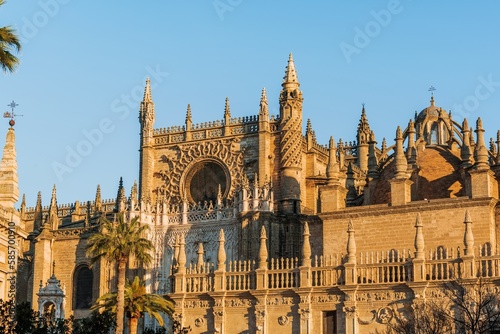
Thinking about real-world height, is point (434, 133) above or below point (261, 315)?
above

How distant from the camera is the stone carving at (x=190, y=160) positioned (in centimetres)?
5697

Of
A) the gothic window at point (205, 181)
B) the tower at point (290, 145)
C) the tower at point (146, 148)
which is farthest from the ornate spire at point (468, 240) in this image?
the tower at point (146, 148)

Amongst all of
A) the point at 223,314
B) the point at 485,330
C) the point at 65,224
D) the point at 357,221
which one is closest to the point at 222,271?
the point at 223,314

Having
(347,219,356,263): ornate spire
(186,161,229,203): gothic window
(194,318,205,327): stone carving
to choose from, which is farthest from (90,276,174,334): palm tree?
(186,161,229,203): gothic window

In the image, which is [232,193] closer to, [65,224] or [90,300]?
[90,300]

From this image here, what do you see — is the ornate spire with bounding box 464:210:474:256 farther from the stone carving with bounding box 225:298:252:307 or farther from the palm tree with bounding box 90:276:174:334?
the palm tree with bounding box 90:276:174:334

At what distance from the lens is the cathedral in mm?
41531

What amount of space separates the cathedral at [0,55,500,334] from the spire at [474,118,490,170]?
0.21 ft

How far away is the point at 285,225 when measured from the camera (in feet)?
175

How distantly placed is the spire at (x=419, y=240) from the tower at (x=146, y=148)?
21503 millimetres

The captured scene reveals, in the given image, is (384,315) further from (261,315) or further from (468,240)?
(261,315)

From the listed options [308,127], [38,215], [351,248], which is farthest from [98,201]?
[351,248]

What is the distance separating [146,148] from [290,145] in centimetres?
962

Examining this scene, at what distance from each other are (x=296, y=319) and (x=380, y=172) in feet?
33.3
